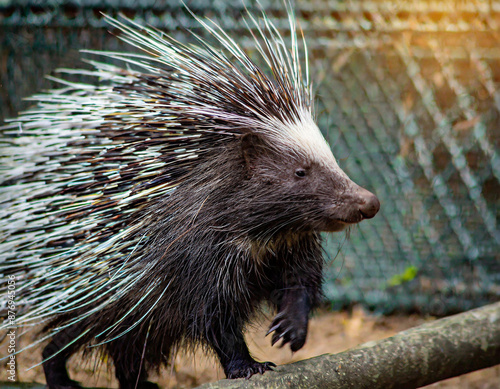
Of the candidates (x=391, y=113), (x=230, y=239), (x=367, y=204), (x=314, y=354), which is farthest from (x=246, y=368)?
(x=391, y=113)

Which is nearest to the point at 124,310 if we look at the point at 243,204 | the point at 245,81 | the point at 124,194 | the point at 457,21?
the point at 124,194

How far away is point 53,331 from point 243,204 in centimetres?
98

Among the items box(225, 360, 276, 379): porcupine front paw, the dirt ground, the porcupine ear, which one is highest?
the porcupine ear

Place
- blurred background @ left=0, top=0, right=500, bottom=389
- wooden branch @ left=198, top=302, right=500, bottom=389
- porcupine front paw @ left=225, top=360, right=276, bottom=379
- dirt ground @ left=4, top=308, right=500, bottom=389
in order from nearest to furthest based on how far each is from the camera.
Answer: wooden branch @ left=198, top=302, right=500, bottom=389 < porcupine front paw @ left=225, top=360, right=276, bottom=379 < dirt ground @ left=4, top=308, right=500, bottom=389 < blurred background @ left=0, top=0, right=500, bottom=389

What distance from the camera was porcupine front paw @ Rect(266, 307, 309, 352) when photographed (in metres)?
1.94

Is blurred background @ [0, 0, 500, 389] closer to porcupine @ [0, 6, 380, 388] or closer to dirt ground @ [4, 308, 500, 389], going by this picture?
dirt ground @ [4, 308, 500, 389]

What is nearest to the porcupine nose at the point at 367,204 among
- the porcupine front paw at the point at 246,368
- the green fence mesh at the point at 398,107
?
the porcupine front paw at the point at 246,368

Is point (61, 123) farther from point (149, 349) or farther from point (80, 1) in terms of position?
point (80, 1)

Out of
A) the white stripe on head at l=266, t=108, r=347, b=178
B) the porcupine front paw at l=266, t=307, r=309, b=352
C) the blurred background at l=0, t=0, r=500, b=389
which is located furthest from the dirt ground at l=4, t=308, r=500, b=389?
the white stripe on head at l=266, t=108, r=347, b=178

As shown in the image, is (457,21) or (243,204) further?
(457,21)

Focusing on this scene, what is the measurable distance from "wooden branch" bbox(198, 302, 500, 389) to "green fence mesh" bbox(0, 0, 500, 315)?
1.86 metres

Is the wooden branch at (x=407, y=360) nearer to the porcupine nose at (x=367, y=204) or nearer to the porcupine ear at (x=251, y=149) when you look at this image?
the porcupine nose at (x=367, y=204)

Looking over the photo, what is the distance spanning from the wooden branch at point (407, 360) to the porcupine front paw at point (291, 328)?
180 mm

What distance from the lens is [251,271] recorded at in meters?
2.00
